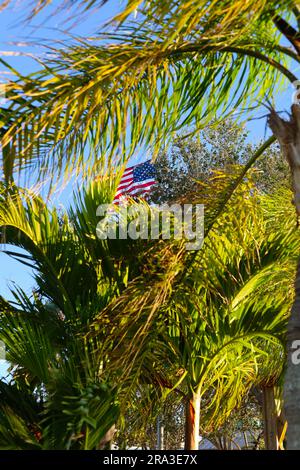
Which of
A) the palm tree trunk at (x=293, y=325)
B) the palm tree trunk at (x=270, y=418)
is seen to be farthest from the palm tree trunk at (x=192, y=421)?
the palm tree trunk at (x=270, y=418)

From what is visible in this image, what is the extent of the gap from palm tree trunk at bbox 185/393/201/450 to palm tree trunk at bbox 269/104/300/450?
282 centimetres

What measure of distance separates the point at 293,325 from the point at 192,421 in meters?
3.04

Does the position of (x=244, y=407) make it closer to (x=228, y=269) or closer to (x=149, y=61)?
(x=228, y=269)

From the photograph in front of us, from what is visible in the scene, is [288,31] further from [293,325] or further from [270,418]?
[270,418]

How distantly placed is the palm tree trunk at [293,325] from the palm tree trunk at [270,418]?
6.38m

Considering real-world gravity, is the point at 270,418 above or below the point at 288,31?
below

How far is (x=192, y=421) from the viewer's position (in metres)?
7.66

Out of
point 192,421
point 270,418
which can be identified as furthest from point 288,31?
point 270,418

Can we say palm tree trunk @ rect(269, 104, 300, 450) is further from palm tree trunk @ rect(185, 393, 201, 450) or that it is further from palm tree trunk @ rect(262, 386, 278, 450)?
palm tree trunk @ rect(262, 386, 278, 450)

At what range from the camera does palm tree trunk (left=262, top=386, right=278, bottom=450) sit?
37.2 feet

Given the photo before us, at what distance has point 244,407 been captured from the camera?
22.6 meters

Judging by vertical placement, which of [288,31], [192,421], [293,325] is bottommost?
[192,421]
